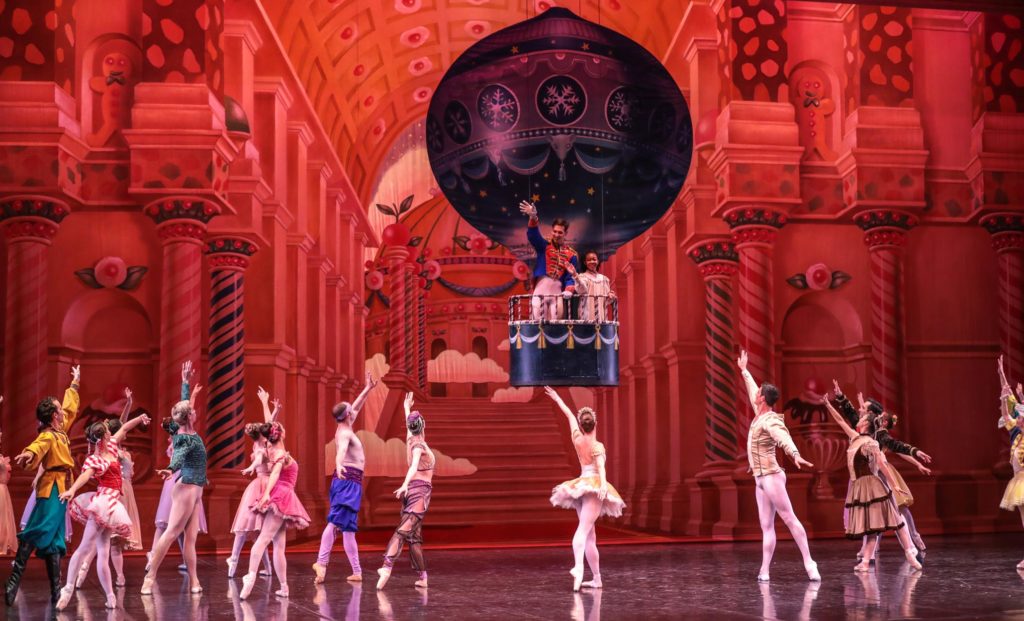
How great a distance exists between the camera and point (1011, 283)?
1730 cm

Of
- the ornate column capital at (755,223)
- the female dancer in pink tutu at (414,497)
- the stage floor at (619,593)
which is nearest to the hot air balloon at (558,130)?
the female dancer in pink tutu at (414,497)

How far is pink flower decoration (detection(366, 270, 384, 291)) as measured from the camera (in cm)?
3180

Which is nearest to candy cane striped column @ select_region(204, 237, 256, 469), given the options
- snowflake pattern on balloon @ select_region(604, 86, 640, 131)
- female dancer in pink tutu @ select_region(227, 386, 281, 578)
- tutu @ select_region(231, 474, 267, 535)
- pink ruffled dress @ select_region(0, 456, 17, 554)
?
pink ruffled dress @ select_region(0, 456, 17, 554)

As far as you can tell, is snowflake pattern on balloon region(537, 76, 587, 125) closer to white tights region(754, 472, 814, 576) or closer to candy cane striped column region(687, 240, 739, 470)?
white tights region(754, 472, 814, 576)

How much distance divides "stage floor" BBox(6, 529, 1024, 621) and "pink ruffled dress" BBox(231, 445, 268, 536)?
1.87ft

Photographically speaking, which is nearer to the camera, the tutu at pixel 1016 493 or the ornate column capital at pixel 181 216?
the tutu at pixel 1016 493

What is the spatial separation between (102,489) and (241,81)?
10.4 meters

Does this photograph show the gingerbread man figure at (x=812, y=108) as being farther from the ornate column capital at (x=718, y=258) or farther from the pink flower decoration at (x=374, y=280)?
the pink flower decoration at (x=374, y=280)

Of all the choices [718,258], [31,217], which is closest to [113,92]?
[31,217]

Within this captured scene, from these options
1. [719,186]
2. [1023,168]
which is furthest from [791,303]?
[1023,168]

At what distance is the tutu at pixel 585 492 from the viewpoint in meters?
9.39

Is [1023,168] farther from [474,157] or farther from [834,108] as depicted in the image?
[474,157]

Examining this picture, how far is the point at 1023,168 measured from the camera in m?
17.2

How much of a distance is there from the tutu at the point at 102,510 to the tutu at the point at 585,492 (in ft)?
11.5
